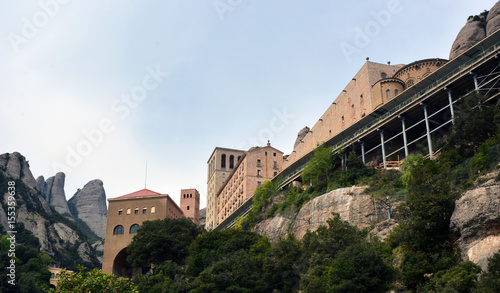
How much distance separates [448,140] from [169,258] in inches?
1443

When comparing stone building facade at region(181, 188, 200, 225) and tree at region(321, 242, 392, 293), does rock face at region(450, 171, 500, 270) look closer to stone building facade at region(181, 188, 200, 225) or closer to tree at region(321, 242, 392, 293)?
tree at region(321, 242, 392, 293)

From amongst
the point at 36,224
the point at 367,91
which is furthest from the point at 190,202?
the point at 367,91

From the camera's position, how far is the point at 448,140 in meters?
35.6

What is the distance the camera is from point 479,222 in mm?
24344

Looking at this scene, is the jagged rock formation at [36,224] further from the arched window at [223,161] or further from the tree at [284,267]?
the tree at [284,267]

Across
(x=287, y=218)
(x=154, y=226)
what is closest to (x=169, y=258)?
(x=154, y=226)

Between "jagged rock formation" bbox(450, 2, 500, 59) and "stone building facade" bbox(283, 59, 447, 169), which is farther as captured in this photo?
"jagged rock formation" bbox(450, 2, 500, 59)

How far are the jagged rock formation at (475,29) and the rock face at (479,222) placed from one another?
1311 inches

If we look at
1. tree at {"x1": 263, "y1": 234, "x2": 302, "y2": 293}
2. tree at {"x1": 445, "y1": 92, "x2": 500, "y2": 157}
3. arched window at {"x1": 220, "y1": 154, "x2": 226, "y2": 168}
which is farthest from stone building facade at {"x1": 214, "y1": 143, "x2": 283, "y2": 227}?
tree at {"x1": 445, "y1": 92, "x2": 500, "y2": 157}

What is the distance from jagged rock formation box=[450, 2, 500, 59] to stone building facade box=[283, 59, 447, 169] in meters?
6.15

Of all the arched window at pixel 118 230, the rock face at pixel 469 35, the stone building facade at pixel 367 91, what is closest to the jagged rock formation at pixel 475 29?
the rock face at pixel 469 35

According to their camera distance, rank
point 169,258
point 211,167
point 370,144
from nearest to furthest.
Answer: point 370,144 → point 169,258 → point 211,167

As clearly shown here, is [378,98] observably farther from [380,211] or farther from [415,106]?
[380,211]

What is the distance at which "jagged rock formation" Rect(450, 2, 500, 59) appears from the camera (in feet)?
178
